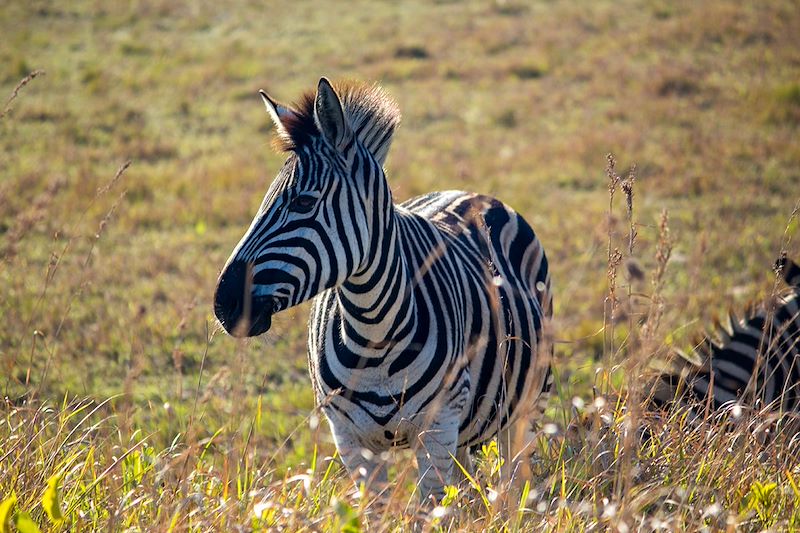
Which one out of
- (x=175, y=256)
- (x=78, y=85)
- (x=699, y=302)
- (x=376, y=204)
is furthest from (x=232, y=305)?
(x=78, y=85)

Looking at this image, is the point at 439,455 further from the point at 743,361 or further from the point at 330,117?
the point at 743,361

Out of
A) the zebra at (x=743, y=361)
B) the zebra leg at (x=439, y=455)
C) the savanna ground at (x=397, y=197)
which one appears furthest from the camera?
the zebra at (x=743, y=361)

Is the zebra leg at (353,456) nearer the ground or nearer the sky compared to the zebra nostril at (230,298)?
nearer the ground

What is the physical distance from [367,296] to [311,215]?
426mm

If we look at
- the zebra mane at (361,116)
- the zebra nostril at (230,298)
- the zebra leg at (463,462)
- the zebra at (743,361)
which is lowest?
the zebra leg at (463,462)

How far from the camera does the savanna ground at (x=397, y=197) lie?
10.6 feet

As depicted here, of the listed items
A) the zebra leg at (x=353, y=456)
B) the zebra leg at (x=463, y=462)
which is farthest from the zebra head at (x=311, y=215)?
the zebra leg at (x=463, y=462)

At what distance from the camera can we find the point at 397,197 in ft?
34.2

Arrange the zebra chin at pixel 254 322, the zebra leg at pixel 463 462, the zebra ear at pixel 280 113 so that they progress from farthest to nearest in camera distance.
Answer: the zebra leg at pixel 463 462 < the zebra ear at pixel 280 113 < the zebra chin at pixel 254 322

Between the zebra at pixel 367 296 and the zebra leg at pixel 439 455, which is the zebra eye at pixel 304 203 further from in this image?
the zebra leg at pixel 439 455

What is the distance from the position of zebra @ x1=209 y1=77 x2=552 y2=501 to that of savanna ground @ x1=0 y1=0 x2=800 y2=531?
0.65 ft

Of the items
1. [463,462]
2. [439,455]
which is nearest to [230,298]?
[439,455]

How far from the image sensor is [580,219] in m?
10.1

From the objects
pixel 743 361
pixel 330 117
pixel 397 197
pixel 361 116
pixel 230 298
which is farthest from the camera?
pixel 397 197
